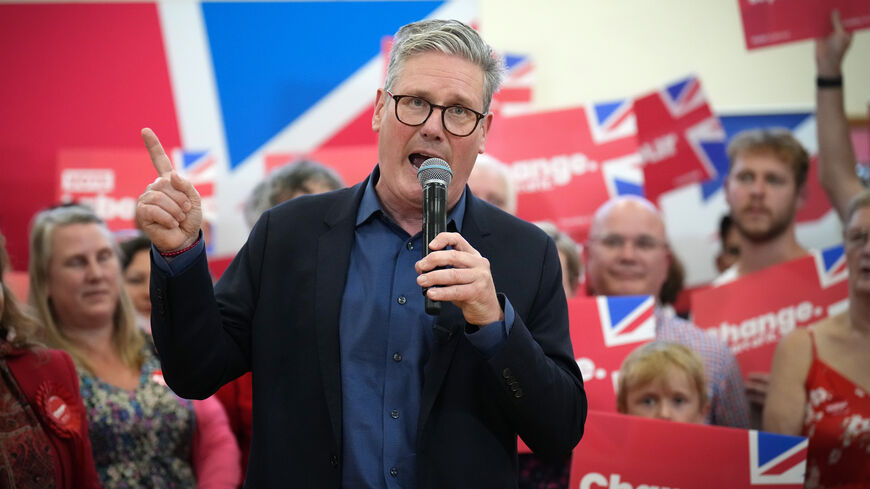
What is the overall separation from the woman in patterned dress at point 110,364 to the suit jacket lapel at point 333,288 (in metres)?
1.36

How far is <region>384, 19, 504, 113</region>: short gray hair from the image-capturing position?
1622 millimetres

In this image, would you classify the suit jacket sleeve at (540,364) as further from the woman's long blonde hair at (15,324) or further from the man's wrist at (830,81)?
the man's wrist at (830,81)

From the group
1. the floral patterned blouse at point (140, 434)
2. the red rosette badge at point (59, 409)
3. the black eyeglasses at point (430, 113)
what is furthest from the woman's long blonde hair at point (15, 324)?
the black eyeglasses at point (430, 113)

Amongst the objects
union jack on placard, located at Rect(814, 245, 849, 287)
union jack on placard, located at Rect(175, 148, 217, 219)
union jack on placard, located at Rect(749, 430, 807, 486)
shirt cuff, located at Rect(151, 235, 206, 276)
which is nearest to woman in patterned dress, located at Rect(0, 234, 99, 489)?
shirt cuff, located at Rect(151, 235, 206, 276)

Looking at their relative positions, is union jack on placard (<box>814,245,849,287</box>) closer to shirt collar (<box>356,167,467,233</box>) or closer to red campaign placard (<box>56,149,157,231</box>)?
shirt collar (<box>356,167,467,233</box>)

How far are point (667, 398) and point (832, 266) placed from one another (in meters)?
0.95

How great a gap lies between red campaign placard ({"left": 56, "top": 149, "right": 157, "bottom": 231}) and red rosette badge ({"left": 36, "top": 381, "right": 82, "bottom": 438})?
229 centimetres

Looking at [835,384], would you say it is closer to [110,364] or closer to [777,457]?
[777,457]

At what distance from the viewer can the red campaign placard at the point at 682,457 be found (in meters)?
2.38

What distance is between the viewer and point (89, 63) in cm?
562

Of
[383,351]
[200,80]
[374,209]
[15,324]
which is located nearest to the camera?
[383,351]

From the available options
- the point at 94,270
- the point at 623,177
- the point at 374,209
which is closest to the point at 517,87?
the point at 623,177

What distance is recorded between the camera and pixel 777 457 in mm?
2379

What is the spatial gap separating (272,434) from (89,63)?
15.4ft
